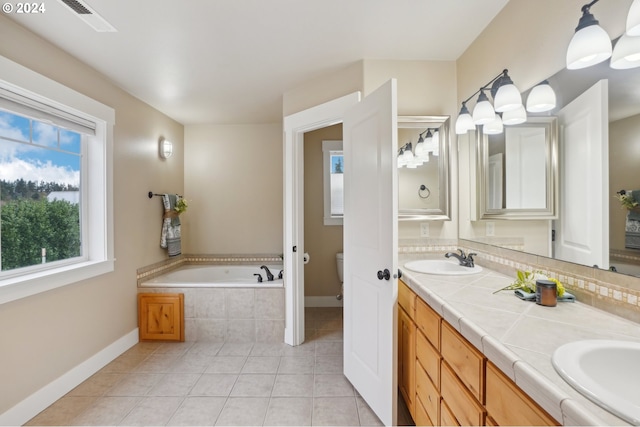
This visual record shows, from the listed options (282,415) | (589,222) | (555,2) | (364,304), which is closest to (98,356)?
(282,415)

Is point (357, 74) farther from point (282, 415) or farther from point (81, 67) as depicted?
point (282, 415)

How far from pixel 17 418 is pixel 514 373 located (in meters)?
2.59

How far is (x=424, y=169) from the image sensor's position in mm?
2219

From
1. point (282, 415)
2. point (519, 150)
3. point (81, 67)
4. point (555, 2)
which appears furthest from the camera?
point (81, 67)

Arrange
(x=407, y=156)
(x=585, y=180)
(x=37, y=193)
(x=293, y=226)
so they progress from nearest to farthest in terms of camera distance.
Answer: (x=585, y=180)
(x=37, y=193)
(x=407, y=156)
(x=293, y=226)

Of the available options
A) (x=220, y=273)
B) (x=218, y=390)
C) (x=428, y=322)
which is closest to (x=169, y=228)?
(x=220, y=273)

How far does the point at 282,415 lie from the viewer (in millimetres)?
1759

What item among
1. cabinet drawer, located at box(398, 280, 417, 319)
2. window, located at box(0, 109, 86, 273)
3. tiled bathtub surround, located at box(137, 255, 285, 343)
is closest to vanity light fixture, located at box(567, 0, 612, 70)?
cabinet drawer, located at box(398, 280, 417, 319)

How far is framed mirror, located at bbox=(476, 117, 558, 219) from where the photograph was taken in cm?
135

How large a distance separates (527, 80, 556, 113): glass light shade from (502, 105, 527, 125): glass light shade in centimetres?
10

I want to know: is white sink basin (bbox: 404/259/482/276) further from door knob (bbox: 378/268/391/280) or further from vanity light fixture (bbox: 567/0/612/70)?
vanity light fixture (bbox: 567/0/612/70)

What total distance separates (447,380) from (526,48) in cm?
173

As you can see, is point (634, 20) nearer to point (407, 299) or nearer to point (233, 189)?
point (407, 299)

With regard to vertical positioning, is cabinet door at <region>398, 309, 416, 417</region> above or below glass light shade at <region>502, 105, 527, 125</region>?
below
